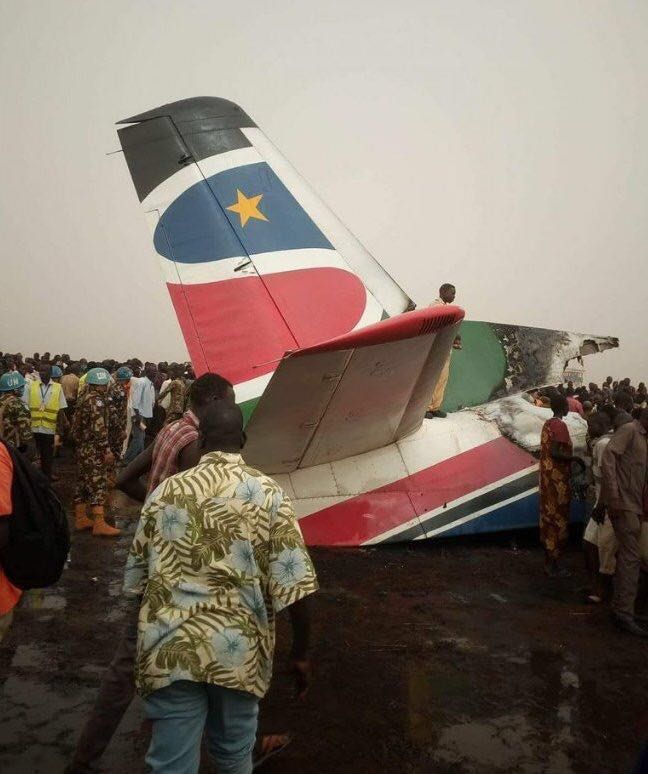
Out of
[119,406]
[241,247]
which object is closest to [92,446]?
[241,247]

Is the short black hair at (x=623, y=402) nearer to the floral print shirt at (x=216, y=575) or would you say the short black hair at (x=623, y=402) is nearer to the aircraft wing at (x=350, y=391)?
the aircraft wing at (x=350, y=391)

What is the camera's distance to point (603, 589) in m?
5.62

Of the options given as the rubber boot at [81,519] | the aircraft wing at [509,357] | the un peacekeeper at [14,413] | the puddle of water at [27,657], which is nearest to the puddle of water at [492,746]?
the puddle of water at [27,657]

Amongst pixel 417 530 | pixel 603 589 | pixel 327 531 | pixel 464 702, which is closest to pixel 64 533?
pixel 464 702

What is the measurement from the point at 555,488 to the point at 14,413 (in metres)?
6.89

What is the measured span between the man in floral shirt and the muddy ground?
44.1 inches

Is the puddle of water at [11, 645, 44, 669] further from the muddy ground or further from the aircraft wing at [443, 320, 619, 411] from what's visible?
the aircraft wing at [443, 320, 619, 411]

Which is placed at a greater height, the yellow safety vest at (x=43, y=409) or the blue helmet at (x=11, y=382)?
the blue helmet at (x=11, y=382)

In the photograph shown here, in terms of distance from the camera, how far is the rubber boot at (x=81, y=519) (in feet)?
25.0

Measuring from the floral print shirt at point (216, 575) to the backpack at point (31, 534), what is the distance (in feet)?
1.77

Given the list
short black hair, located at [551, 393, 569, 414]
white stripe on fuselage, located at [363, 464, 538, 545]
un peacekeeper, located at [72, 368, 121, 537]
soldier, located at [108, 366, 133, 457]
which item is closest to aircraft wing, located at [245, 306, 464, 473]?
white stripe on fuselage, located at [363, 464, 538, 545]

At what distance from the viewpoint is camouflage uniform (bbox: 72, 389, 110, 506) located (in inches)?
297

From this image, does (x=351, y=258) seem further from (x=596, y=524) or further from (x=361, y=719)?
(x=361, y=719)

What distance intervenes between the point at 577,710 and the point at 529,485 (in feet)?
10.5
